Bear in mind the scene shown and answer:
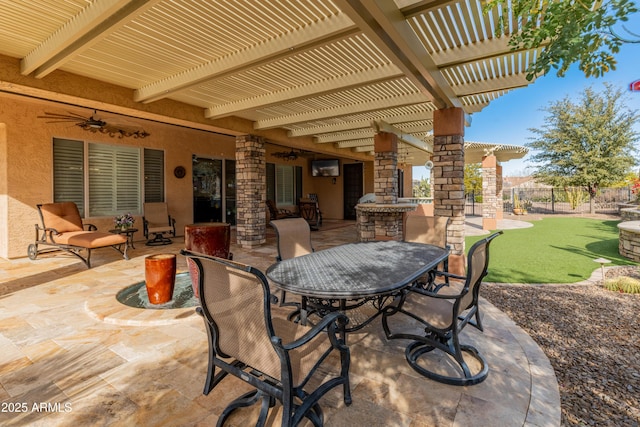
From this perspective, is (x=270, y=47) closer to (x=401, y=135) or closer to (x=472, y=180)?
(x=401, y=135)

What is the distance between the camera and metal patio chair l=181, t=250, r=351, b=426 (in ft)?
4.33

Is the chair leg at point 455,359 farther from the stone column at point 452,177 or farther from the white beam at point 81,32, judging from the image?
the white beam at point 81,32

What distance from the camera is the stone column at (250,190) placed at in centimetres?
696

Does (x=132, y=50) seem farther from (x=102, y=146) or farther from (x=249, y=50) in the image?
(x=102, y=146)

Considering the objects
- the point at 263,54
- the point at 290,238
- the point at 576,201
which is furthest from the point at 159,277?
the point at 576,201

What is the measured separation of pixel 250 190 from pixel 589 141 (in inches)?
645

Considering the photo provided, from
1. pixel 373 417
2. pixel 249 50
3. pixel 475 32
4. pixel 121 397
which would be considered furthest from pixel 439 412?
pixel 249 50

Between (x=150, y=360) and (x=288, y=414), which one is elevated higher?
(x=288, y=414)

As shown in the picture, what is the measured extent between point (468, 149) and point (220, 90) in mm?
8854

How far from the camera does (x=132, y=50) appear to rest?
345 cm

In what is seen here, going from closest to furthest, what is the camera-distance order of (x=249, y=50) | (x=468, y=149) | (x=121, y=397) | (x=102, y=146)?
(x=121, y=397) → (x=249, y=50) → (x=102, y=146) → (x=468, y=149)

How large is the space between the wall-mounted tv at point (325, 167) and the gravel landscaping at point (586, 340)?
858cm

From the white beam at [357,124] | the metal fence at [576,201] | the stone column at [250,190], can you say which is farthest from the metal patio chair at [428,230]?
the metal fence at [576,201]

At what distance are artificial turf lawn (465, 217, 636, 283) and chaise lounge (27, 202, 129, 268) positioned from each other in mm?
6007
